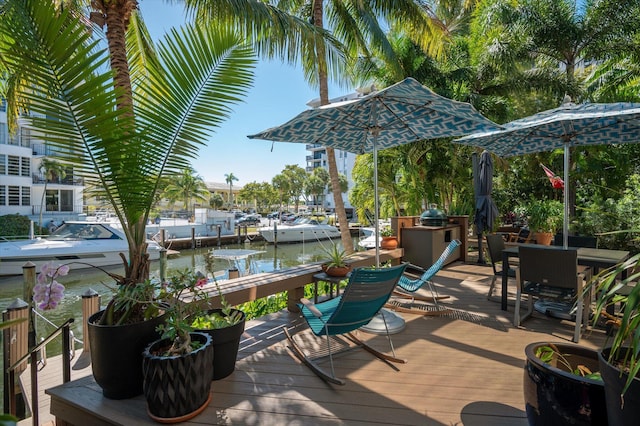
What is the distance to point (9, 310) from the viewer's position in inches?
146

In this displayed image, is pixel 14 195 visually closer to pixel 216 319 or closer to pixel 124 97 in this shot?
pixel 124 97

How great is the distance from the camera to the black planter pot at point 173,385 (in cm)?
204

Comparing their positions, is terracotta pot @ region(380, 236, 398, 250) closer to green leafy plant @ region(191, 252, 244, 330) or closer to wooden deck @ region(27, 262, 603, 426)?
wooden deck @ region(27, 262, 603, 426)

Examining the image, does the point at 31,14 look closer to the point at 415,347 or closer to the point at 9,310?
the point at 9,310

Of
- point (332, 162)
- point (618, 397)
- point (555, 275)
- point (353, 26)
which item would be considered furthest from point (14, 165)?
point (618, 397)

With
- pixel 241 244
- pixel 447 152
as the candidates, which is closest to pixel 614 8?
pixel 447 152

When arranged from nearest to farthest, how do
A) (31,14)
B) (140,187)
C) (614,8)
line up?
1. (31,14)
2. (140,187)
3. (614,8)

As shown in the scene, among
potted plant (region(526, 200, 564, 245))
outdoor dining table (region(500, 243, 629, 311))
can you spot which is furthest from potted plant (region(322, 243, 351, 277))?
potted plant (region(526, 200, 564, 245))

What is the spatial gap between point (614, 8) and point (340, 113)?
44.1ft

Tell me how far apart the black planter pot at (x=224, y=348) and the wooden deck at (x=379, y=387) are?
0.07 m

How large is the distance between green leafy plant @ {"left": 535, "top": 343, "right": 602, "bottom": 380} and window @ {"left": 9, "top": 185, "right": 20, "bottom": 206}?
31.4m

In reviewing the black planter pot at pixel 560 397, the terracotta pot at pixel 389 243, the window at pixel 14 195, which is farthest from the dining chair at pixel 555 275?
the window at pixel 14 195

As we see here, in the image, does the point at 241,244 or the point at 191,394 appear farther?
the point at 241,244

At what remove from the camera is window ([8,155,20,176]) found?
24016 mm
